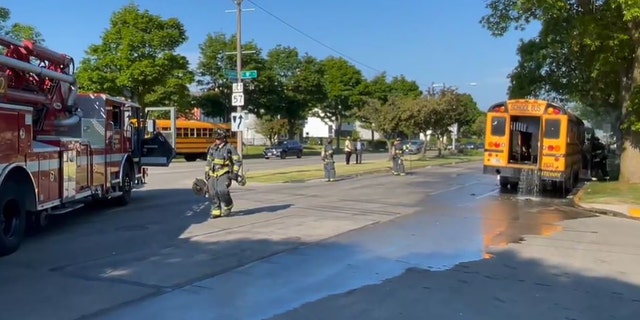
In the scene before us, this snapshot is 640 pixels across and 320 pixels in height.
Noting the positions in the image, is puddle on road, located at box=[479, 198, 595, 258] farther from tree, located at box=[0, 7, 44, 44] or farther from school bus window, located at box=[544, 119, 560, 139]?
tree, located at box=[0, 7, 44, 44]

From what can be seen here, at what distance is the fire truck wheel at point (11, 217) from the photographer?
29.5ft

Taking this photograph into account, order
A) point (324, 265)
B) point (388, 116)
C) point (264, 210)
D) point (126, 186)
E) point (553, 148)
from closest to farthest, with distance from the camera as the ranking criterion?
point (324, 265)
point (264, 210)
point (126, 186)
point (553, 148)
point (388, 116)

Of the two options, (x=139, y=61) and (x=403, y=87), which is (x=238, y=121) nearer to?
(x=139, y=61)

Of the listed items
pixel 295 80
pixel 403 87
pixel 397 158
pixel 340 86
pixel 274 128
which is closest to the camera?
pixel 397 158

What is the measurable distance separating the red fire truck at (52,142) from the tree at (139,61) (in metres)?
26.8

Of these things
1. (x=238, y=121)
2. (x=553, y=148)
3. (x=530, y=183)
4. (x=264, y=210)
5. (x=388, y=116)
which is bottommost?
(x=264, y=210)

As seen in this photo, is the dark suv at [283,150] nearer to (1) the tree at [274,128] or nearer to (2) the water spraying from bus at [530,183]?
(1) the tree at [274,128]

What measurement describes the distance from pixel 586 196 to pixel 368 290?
543 inches

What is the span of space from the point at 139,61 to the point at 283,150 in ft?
49.0

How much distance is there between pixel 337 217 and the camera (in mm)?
13406

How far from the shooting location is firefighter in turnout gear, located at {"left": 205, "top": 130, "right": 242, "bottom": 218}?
1288 centimetres

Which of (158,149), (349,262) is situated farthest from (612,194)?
(349,262)

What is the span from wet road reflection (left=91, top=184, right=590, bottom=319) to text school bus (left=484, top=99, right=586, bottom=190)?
5092 mm

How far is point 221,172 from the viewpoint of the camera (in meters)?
12.9
